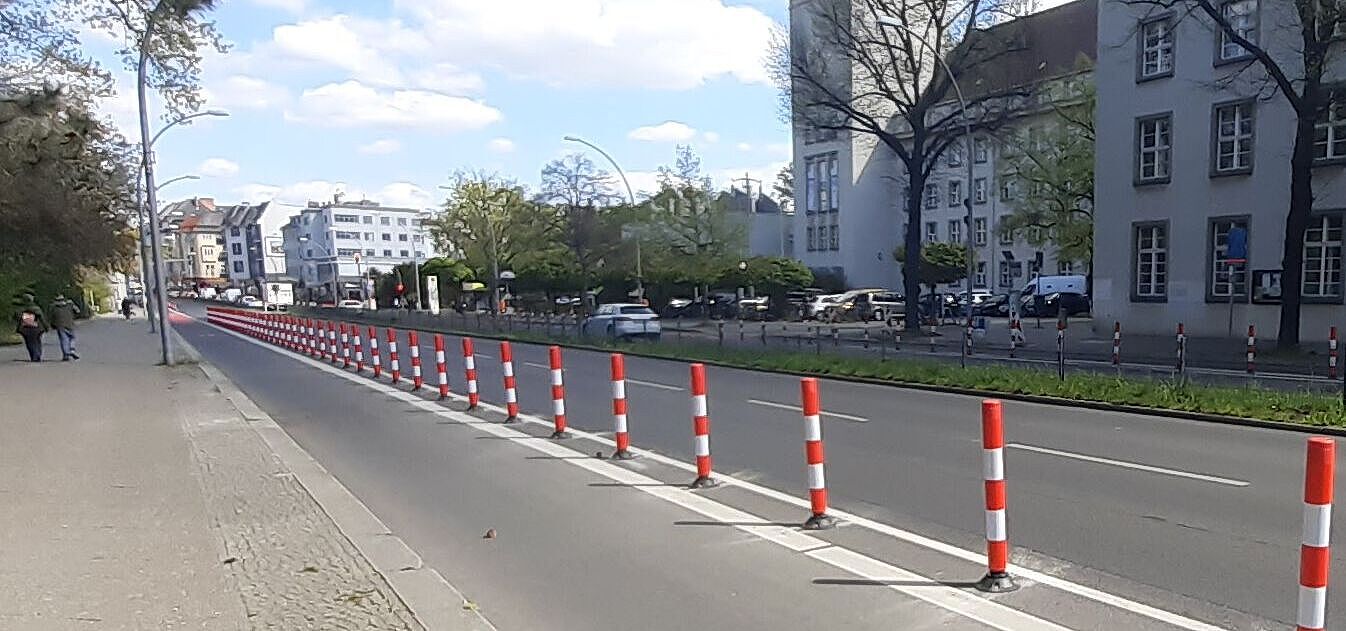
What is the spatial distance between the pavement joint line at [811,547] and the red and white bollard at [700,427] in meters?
0.28

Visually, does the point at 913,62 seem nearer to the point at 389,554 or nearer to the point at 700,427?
the point at 700,427

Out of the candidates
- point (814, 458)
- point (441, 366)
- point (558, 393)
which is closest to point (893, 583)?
point (814, 458)

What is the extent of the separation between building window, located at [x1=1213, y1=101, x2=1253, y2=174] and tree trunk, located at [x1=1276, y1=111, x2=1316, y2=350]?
20.4 feet

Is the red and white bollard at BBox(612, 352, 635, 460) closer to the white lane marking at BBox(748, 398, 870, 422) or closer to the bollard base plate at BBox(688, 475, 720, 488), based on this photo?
the bollard base plate at BBox(688, 475, 720, 488)

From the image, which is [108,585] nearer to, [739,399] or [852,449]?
[852,449]

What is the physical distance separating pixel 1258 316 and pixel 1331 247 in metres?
2.61

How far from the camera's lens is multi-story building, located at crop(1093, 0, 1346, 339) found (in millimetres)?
24438

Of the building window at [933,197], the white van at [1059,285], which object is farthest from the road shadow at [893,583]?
the building window at [933,197]

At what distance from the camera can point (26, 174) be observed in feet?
65.6

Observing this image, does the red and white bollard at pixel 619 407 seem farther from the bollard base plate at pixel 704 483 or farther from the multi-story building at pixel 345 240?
the multi-story building at pixel 345 240

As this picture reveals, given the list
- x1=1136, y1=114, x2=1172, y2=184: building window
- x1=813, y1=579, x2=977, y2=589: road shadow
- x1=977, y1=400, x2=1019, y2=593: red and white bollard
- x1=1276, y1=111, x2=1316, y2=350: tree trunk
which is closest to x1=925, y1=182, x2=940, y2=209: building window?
x1=1136, y1=114, x2=1172, y2=184: building window

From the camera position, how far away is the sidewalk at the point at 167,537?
14.7 ft

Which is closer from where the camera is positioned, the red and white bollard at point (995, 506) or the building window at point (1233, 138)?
the red and white bollard at point (995, 506)

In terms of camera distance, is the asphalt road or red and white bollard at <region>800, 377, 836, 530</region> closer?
the asphalt road
